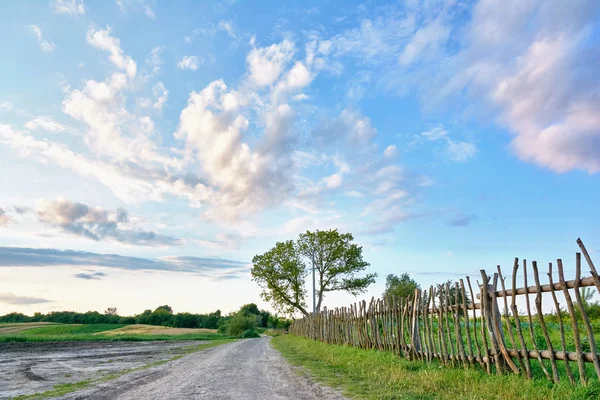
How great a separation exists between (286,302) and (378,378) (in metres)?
34.9

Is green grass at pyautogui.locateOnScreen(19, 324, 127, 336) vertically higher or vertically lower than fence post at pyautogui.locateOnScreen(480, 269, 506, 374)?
lower

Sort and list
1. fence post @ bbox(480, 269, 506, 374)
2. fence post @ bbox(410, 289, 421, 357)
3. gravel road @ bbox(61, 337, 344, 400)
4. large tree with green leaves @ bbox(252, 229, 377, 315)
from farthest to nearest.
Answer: large tree with green leaves @ bbox(252, 229, 377, 315) → fence post @ bbox(410, 289, 421, 357) → fence post @ bbox(480, 269, 506, 374) → gravel road @ bbox(61, 337, 344, 400)

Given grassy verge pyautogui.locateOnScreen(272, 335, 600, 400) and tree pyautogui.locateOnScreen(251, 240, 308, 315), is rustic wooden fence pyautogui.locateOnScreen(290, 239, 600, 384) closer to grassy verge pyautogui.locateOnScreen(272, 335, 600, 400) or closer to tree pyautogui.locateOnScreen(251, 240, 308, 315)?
grassy verge pyautogui.locateOnScreen(272, 335, 600, 400)

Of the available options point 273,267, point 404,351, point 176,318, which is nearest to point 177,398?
point 404,351

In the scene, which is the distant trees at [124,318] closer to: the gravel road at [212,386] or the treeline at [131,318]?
the treeline at [131,318]

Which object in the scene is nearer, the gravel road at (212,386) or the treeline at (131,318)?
the gravel road at (212,386)

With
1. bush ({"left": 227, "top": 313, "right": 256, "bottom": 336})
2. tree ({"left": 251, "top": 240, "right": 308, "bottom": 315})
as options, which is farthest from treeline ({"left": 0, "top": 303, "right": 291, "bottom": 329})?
tree ({"left": 251, "top": 240, "right": 308, "bottom": 315})

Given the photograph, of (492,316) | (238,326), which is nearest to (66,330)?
(238,326)

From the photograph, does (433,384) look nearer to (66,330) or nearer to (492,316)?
(492,316)

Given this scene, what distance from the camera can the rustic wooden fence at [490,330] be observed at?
5.84 metres

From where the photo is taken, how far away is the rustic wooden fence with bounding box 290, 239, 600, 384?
5.84 m

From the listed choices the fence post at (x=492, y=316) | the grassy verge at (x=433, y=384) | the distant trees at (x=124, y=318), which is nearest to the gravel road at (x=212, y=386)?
the grassy verge at (x=433, y=384)

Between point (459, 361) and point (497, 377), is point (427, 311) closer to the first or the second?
point (459, 361)

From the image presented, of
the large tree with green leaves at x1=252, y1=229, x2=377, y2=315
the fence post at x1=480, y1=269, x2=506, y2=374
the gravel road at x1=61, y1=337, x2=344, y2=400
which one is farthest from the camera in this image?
the large tree with green leaves at x1=252, y1=229, x2=377, y2=315
